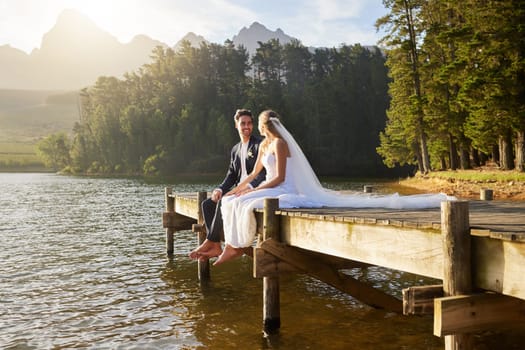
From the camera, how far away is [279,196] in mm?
8258

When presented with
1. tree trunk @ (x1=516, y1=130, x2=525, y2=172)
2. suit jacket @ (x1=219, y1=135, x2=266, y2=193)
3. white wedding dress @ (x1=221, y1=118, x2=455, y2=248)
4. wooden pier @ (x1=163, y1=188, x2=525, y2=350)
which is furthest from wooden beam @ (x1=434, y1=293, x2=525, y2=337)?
tree trunk @ (x1=516, y1=130, x2=525, y2=172)

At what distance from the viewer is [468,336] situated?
482 centimetres

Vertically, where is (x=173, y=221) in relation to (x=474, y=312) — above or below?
below

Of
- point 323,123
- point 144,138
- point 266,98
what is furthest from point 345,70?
point 144,138

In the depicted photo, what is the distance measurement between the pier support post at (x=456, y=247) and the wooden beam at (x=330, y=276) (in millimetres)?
3428

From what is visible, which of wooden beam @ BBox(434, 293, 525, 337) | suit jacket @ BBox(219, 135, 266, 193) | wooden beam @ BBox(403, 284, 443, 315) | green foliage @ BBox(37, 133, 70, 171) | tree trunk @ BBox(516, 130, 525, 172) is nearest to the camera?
wooden beam @ BBox(434, 293, 525, 337)

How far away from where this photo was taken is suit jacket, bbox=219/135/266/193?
921cm

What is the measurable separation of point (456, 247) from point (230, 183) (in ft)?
19.3

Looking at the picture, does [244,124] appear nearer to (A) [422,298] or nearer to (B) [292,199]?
(B) [292,199]

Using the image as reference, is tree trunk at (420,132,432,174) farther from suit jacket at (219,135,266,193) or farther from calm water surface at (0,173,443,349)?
suit jacket at (219,135,266,193)

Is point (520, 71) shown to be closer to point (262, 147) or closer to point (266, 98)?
point (262, 147)

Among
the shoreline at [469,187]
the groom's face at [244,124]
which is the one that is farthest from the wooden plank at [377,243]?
the shoreline at [469,187]

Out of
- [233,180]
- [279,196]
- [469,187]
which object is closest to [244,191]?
[279,196]

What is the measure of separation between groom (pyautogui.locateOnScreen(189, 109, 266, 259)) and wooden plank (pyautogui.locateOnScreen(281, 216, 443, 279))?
1.85m
